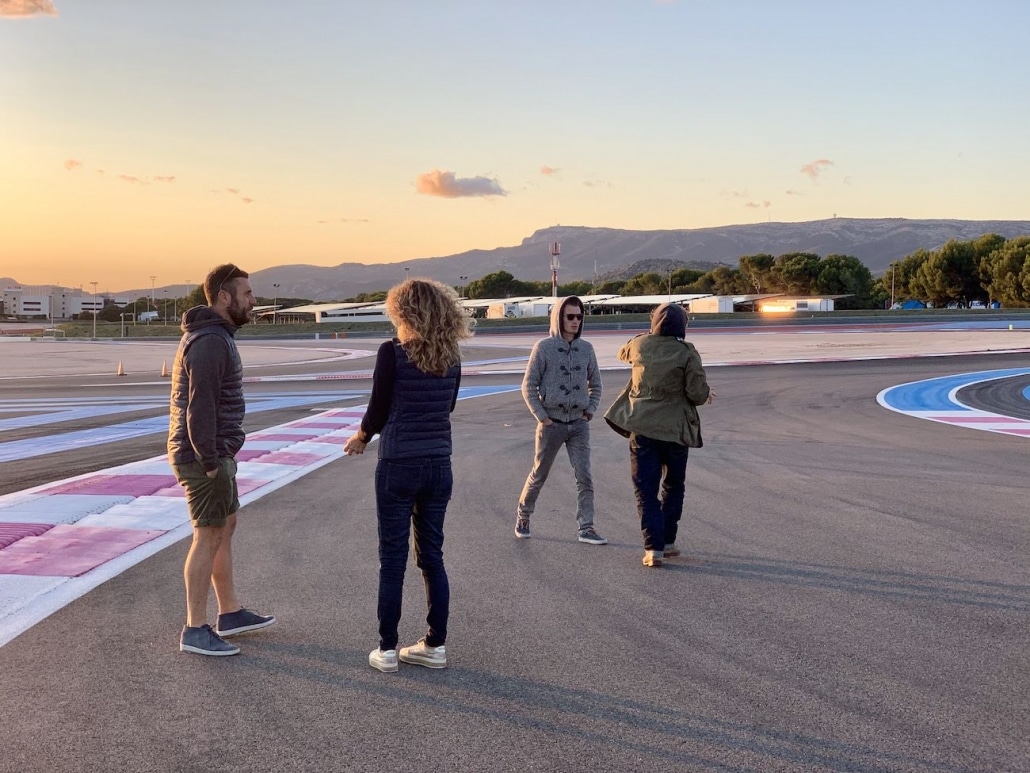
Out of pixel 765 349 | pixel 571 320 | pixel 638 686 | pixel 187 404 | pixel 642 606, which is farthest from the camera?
pixel 765 349

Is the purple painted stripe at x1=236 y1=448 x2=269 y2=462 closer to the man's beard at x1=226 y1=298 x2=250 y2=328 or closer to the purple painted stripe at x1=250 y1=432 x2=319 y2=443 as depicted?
the purple painted stripe at x1=250 y1=432 x2=319 y2=443

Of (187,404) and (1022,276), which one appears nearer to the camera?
(187,404)

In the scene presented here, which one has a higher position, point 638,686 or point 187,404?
point 187,404

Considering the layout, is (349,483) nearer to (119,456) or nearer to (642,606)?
(119,456)

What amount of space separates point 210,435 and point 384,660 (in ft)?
4.87

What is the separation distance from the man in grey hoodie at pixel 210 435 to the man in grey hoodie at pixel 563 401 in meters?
2.81

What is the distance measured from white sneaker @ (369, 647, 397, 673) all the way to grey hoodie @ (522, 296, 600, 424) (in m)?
3.06

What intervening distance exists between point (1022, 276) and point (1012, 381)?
84.5 m

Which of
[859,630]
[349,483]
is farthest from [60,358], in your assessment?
[859,630]

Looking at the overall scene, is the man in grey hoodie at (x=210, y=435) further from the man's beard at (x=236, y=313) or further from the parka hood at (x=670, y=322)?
the parka hood at (x=670, y=322)

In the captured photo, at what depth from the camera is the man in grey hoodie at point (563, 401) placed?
7.21 m

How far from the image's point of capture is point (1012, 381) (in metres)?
24.4

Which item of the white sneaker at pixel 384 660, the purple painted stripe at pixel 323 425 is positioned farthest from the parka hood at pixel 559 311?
the purple painted stripe at pixel 323 425

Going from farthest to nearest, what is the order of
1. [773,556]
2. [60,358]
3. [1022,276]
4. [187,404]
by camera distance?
1. [1022,276]
2. [60,358]
3. [773,556]
4. [187,404]
